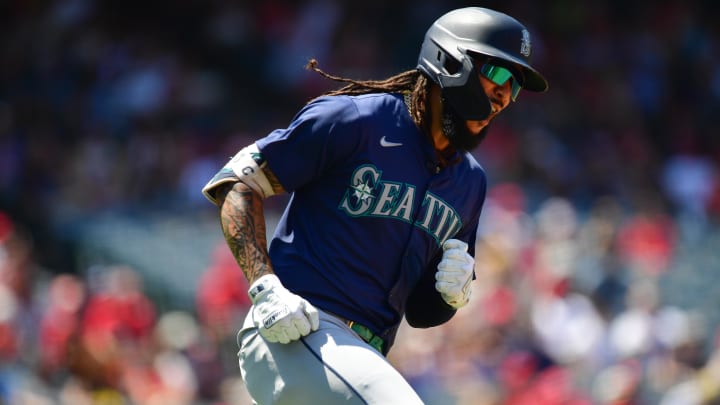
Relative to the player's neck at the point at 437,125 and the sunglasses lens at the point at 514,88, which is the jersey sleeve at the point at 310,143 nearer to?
the player's neck at the point at 437,125

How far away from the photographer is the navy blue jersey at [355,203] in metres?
3.61

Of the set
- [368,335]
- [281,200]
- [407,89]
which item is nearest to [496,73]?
[407,89]

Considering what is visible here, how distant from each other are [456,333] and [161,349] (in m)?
2.26

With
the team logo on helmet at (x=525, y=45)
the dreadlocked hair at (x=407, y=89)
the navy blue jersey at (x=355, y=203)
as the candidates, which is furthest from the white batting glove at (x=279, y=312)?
the team logo on helmet at (x=525, y=45)

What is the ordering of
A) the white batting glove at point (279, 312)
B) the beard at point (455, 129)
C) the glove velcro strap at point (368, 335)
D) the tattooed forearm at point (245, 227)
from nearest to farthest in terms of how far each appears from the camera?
the white batting glove at point (279, 312) → the tattooed forearm at point (245, 227) → the glove velcro strap at point (368, 335) → the beard at point (455, 129)

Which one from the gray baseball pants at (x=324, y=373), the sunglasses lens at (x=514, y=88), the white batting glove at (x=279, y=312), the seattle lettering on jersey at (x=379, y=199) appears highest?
the sunglasses lens at (x=514, y=88)

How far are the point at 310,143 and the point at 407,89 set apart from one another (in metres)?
0.55

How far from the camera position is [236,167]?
3.62 m

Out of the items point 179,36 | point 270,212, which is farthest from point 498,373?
point 179,36

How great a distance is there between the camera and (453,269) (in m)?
3.83

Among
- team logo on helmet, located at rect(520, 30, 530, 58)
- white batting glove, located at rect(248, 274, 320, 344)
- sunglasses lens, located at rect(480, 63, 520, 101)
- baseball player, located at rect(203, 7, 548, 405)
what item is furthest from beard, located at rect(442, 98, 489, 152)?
A: white batting glove, located at rect(248, 274, 320, 344)

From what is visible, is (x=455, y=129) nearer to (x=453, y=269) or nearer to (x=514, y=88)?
(x=514, y=88)

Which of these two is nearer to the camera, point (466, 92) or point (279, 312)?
→ point (279, 312)

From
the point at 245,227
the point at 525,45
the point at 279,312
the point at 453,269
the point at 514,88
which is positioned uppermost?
the point at 525,45
